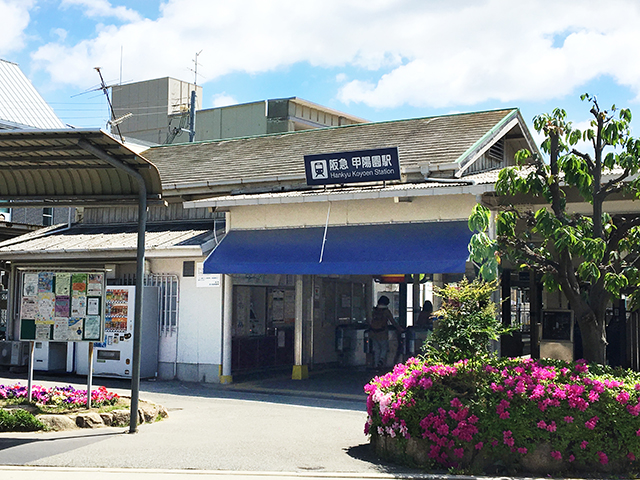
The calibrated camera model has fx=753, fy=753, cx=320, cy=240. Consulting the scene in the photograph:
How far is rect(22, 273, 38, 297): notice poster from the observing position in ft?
36.8

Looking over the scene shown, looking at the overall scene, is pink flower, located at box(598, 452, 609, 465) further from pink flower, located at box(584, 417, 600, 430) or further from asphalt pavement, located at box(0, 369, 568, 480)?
asphalt pavement, located at box(0, 369, 568, 480)

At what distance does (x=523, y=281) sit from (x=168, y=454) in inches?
468

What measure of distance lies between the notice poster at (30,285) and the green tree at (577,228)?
21.5ft

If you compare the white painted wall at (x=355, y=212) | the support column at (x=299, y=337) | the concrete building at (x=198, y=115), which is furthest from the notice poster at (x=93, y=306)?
the concrete building at (x=198, y=115)

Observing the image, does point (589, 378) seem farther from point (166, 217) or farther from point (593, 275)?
point (166, 217)

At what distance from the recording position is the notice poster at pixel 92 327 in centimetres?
1117

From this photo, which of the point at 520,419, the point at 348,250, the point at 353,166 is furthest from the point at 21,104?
the point at 520,419

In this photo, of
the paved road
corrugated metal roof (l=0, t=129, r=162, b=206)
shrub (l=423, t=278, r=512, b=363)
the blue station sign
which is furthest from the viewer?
the blue station sign

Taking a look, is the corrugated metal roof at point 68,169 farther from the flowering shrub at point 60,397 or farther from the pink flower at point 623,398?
the pink flower at point 623,398

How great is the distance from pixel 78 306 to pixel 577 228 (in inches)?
281

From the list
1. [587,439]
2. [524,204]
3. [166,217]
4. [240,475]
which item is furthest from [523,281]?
[240,475]

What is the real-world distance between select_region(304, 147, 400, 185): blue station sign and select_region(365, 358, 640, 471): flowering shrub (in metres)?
6.95

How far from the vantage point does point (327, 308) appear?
63.3 feet

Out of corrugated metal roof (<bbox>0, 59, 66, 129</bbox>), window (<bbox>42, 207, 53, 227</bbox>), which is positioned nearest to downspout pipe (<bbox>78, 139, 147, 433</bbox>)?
window (<bbox>42, 207, 53, 227</bbox>)
